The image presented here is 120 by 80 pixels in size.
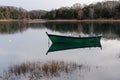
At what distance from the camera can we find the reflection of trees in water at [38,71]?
39.5ft

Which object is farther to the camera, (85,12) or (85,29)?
(85,12)

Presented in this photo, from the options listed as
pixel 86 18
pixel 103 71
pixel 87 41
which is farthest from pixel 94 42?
pixel 86 18

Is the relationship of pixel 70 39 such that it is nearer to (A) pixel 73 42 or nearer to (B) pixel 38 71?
(A) pixel 73 42

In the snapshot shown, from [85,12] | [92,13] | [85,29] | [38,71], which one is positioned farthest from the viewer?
[85,12]

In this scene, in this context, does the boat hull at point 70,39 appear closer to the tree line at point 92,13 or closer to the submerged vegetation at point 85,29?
the submerged vegetation at point 85,29

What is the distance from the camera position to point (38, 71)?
12.8 metres

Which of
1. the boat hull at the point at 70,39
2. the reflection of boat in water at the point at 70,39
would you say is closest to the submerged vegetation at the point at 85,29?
the reflection of boat in water at the point at 70,39

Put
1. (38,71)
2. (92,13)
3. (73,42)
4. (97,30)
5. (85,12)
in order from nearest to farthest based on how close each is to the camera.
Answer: (38,71), (73,42), (97,30), (92,13), (85,12)

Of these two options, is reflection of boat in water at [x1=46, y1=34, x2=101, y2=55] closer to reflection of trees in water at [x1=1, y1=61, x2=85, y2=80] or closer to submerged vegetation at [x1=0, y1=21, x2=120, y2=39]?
submerged vegetation at [x1=0, y1=21, x2=120, y2=39]

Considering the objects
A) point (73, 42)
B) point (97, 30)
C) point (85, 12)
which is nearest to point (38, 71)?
point (73, 42)

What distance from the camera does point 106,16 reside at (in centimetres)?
9006

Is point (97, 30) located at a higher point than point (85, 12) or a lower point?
lower

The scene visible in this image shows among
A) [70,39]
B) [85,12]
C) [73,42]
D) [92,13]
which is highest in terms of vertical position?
[85,12]

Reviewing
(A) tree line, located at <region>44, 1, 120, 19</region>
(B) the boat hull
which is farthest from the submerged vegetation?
(A) tree line, located at <region>44, 1, 120, 19</region>
